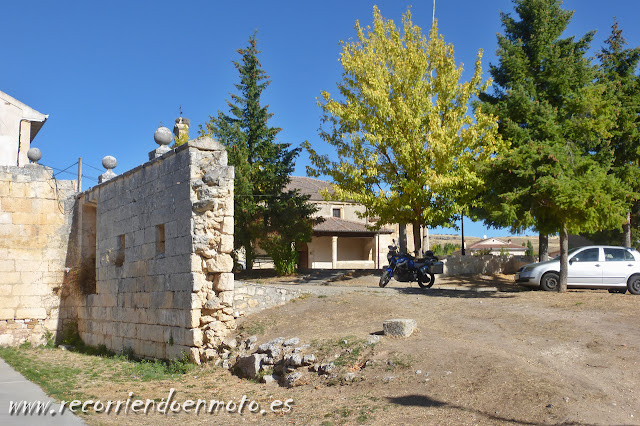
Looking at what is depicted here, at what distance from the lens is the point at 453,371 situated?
282 inches

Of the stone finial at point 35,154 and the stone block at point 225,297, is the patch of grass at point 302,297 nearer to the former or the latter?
the stone block at point 225,297

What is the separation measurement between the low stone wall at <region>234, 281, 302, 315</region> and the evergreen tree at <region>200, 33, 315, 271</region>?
381 inches

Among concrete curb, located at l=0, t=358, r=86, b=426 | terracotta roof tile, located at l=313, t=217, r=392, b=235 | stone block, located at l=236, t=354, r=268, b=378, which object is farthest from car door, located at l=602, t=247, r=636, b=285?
terracotta roof tile, located at l=313, t=217, r=392, b=235

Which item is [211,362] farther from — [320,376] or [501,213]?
[501,213]

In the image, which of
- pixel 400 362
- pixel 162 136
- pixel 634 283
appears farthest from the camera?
pixel 634 283

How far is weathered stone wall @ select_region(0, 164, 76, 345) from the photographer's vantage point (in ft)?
50.9

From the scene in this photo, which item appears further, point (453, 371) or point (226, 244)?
point (226, 244)

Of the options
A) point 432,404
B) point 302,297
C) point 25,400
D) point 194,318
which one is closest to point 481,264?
point 302,297

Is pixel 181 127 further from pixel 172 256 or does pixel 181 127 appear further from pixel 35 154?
pixel 172 256

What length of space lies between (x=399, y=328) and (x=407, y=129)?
11.5 meters

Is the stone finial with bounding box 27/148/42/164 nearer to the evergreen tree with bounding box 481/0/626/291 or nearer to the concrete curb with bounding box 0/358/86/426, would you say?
the concrete curb with bounding box 0/358/86/426

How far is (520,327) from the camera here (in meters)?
9.29

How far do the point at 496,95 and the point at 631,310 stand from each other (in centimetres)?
1292

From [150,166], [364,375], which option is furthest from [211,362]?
[150,166]
